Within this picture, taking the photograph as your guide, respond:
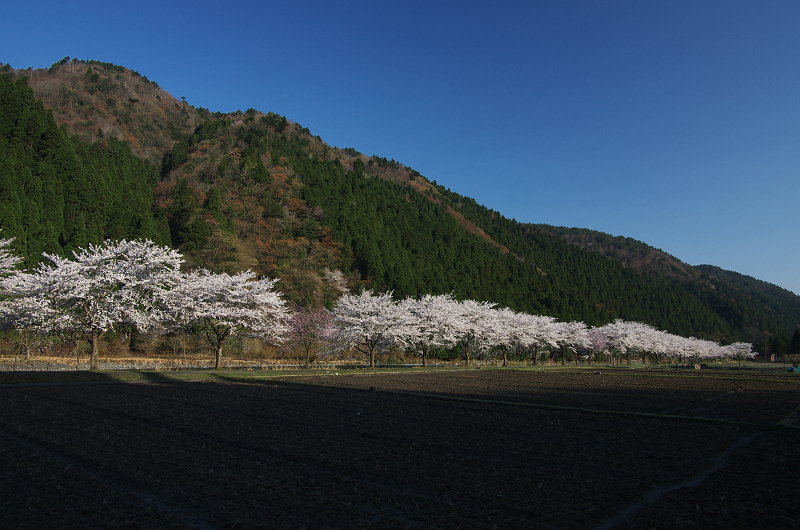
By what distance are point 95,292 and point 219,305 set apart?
712cm

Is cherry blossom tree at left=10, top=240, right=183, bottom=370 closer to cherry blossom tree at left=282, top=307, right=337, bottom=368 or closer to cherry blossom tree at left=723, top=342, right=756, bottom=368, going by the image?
cherry blossom tree at left=282, top=307, right=337, bottom=368

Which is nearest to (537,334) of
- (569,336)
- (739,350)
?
(569,336)

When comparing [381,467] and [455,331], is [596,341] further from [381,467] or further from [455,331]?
[381,467]

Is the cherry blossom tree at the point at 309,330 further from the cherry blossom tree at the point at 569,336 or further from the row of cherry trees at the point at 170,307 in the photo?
the cherry blossom tree at the point at 569,336

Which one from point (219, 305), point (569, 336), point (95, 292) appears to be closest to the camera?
point (95, 292)

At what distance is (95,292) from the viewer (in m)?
28.0

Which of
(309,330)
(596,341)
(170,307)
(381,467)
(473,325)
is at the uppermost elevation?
(170,307)

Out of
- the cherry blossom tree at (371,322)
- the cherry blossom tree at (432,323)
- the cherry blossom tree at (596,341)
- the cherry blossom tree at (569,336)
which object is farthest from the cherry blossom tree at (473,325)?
the cherry blossom tree at (596,341)

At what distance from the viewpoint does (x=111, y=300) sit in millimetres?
27984

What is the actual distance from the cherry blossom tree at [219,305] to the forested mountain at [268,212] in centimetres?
1813

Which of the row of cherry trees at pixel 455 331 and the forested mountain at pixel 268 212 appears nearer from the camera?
the row of cherry trees at pixel 455 331

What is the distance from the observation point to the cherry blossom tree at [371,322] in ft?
125

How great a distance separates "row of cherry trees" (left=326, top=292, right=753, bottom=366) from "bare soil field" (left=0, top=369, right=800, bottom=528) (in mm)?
24063

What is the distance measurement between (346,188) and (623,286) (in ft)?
329
